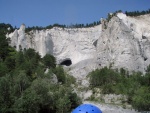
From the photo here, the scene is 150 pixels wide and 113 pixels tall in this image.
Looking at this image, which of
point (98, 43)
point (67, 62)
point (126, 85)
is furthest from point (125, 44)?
point (67, 62)

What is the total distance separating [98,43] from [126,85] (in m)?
27.1

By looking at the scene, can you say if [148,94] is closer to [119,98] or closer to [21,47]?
[119,98]

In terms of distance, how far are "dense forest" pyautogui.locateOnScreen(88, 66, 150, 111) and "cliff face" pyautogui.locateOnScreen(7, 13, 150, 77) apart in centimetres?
659

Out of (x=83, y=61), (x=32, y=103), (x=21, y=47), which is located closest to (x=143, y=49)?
(x=83, y=61)

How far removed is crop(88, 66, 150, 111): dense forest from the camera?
1935 inches

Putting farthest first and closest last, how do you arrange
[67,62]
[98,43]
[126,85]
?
[67,62]
[98,43]
[126,85]

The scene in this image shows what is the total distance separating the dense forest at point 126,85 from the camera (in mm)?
49156

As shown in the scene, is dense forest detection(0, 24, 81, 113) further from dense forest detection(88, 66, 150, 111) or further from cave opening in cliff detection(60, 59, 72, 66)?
cave opening in cliff detection(60, 59, 72, 66)

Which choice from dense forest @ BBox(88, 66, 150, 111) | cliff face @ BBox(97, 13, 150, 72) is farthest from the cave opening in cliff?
dense forest @ BBox(88, 66, 150, 111)

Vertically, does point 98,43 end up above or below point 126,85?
above

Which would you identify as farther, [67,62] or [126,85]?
[67,62]

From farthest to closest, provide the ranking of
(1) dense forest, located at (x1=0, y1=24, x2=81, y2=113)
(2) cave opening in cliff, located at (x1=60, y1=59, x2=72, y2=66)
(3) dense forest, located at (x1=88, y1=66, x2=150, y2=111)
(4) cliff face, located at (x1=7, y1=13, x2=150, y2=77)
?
(2) cave opening in cliff, located at (x1=60, y1=59, x2=72, y2=66)
(4) cliff face, located at (x1=7, y1=13, x2=150, y2=77)
(3) dense forest, located at (x1=88, y1=66, x2=150, y2=111)
(1) dense forest, located at (x1=0, y1=24, x2=81, y2=113)

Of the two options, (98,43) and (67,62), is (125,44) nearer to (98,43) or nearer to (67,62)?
(98,43)

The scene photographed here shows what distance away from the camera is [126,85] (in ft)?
196
